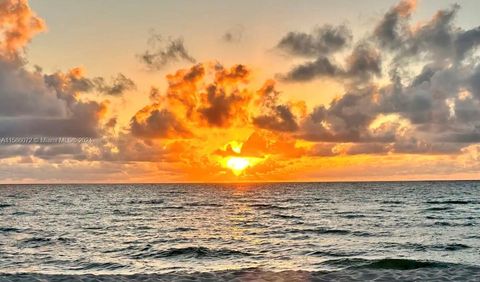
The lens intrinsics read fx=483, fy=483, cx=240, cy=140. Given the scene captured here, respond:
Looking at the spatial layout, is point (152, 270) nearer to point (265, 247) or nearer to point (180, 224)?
point (265, 247)

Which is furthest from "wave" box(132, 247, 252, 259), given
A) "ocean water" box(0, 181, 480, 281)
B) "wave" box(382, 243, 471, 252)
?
"wave" box(382, 243, 471, 252)

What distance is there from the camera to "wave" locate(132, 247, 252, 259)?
3278 cm

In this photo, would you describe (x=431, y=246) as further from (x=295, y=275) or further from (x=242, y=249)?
(x=295, y=275)

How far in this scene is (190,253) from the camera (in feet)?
111

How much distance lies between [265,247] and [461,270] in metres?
14.7

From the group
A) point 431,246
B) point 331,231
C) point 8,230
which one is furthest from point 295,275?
point 8,230

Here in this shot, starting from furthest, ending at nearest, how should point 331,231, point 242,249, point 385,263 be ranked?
1. point 331,231
2. point 242,249
3. point 385,263

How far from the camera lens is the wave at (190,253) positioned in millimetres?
32781

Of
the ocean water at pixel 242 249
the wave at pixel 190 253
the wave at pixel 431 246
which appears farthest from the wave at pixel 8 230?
the wave at pixel 431 246

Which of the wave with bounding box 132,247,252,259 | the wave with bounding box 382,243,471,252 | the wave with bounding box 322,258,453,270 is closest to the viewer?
the wave with bounding box 322,258,453,270

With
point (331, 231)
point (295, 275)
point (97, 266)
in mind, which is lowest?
point (97, 266)

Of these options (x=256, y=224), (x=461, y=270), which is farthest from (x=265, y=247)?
(x=256, y=224)

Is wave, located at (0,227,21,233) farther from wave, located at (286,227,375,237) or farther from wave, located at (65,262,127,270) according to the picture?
wave, located at (286,227,375,237)

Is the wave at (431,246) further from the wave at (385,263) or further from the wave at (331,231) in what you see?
the wave at (331,231)
